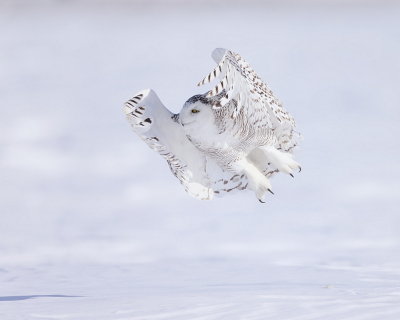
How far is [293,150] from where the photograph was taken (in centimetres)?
308

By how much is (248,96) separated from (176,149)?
0.39m

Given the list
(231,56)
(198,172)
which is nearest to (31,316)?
(198,172)

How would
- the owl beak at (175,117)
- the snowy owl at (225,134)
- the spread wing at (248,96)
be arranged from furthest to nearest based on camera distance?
the owl beak at (175,117), the snowy owl at (225,134), the spread wing at (248,96)

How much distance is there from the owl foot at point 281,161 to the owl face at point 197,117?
271 mm

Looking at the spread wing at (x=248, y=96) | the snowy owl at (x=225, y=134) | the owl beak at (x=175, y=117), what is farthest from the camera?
the owl beak at (x=175, y=117)

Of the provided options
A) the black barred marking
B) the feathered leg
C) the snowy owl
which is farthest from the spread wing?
the black barred marking

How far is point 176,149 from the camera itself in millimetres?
3014

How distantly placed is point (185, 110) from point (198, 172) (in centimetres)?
37

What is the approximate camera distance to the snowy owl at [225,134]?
2.78m

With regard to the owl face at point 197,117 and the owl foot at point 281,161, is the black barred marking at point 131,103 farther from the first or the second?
the owl foot at point 281,161

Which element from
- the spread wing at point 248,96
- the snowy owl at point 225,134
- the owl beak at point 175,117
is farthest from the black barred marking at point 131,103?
the spread wing at point 248,96

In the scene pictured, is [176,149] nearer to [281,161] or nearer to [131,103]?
[131,103]

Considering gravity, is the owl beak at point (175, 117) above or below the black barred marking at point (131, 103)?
below

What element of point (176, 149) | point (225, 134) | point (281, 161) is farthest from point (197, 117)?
point (281, 161)
